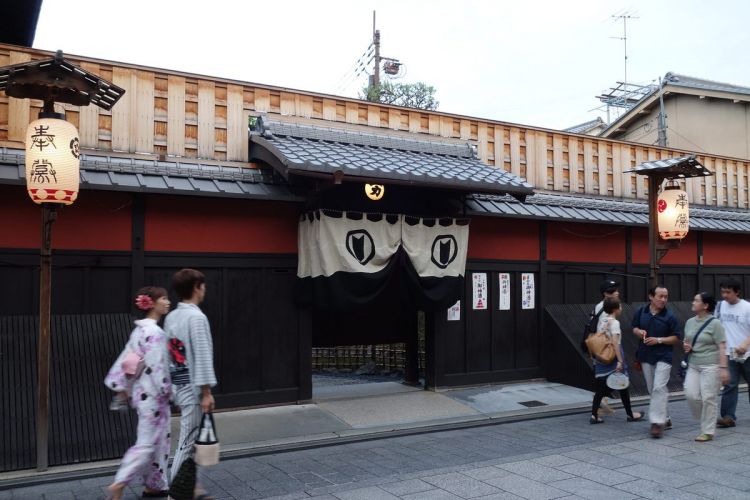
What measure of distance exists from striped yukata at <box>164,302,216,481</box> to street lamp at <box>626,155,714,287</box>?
29.5ft

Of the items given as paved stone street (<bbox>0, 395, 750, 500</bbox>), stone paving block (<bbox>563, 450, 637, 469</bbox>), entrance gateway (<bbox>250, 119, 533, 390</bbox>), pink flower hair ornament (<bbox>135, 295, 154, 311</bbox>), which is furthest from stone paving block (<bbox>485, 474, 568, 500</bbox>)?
entrance gateway (<bbox>250, 119, 533, 390</bbox>)

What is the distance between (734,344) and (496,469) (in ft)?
15.7

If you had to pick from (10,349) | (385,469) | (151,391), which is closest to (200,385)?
(151,391)

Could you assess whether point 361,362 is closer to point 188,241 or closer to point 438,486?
point 188,241

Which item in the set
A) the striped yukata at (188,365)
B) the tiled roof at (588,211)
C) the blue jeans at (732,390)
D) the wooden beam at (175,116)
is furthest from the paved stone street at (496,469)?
the wooden beam at (175,116)

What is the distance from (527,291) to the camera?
12.0 m

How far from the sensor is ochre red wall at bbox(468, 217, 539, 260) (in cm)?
1150

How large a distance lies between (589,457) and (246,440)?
4306 millimetres

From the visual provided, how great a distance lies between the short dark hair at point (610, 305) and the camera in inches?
343

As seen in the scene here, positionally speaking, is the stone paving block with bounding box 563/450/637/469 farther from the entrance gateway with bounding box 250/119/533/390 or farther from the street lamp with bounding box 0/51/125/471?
the street lamp with bounding box 0/51/125/471

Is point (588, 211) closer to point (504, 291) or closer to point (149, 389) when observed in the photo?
point (504, 291)

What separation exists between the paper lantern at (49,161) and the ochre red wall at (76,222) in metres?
1.53

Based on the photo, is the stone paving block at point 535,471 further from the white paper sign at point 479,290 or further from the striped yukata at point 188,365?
the white paper sign at point 479,290

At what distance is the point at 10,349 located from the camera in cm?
712
